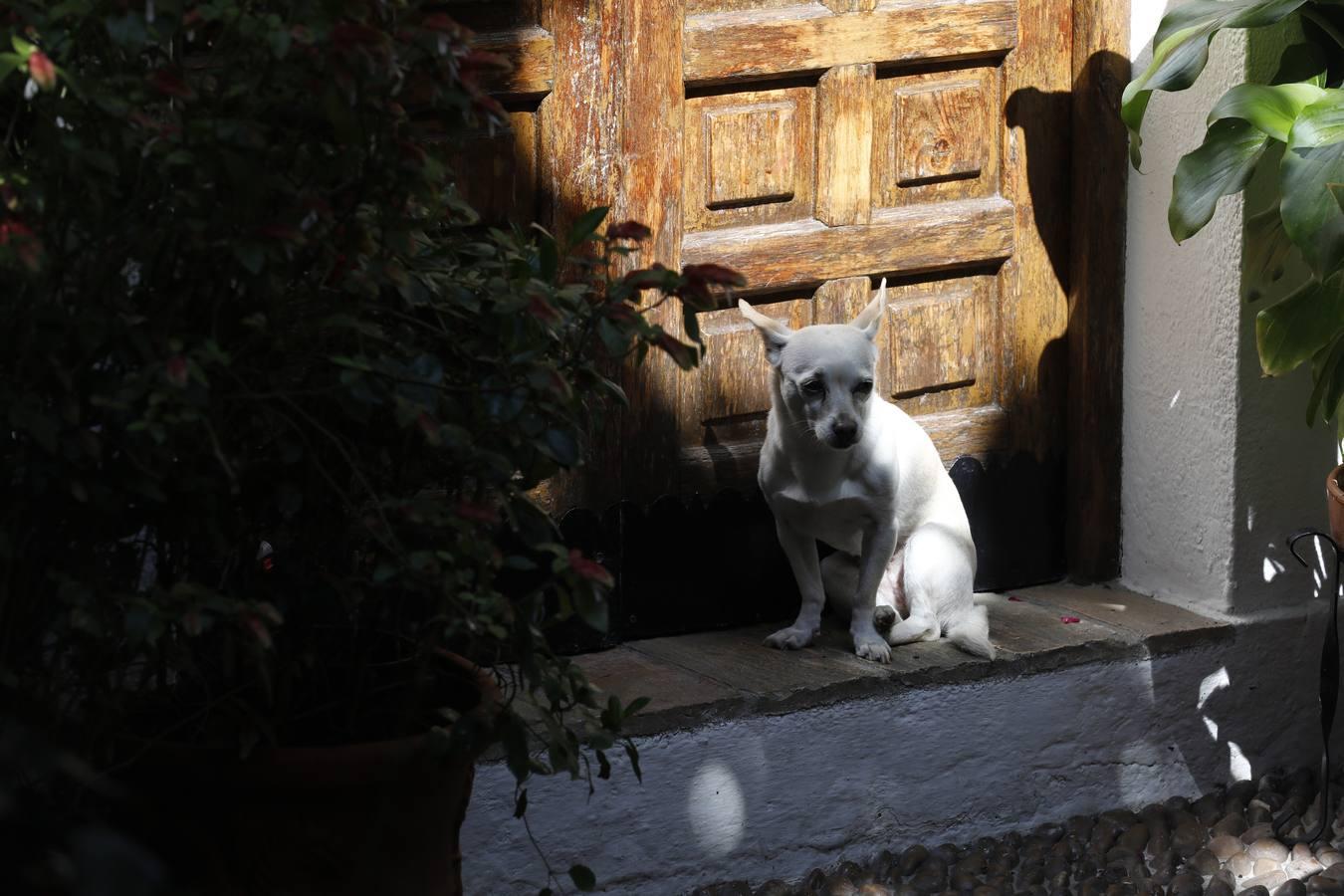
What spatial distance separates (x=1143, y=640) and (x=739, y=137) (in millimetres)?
1573

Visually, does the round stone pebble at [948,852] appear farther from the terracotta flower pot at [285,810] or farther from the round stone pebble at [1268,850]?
the terracotta flower pot at [285,810]

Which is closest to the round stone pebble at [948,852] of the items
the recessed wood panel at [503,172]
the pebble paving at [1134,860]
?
the pebble paving at [1134,860]

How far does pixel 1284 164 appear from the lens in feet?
10.5

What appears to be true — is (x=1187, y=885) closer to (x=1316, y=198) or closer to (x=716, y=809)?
(x=716, y=809)

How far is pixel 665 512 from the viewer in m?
3.83

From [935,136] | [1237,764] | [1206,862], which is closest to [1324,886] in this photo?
[1206,862]

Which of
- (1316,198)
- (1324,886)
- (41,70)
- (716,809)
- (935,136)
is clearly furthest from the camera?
(935,136)

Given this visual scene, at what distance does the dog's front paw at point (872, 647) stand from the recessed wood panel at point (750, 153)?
1.07 m

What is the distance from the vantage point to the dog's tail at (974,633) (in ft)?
12.1

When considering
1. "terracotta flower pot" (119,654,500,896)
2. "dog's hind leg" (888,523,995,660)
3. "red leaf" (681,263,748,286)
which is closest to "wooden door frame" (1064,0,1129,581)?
"dog's hind leg" (888,523,995,660)

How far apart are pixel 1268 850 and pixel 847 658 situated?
3.62ft

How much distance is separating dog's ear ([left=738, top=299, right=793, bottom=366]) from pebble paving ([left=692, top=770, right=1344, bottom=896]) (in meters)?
1.17

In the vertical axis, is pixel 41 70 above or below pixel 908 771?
above

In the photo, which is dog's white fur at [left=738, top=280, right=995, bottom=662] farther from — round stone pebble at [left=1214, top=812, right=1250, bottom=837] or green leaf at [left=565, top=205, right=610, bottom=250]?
green leaf at [left=565, top=205, right=610, bottom=250]
